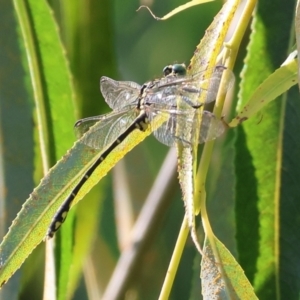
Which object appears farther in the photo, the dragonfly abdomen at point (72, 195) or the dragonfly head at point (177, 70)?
the dragonfly head at point (177, 70)

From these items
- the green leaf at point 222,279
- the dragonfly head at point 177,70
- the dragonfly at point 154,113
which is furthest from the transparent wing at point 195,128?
the dragonfly head at point 177,70

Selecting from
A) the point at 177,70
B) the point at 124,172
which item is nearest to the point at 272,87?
the point at 177,70

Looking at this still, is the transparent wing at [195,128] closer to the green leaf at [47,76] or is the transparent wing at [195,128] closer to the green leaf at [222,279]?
the green leaf at [222,279]

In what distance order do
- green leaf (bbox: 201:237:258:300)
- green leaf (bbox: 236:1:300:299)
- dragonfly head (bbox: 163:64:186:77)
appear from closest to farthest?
green leaf (bbox: 201:237:258:300) → green leaf (bbox: 236:1:300:299) → dragonfly head (bbox: 163:64:186:77)

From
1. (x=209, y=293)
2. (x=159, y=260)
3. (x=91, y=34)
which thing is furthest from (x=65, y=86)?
(x=159, y=260)

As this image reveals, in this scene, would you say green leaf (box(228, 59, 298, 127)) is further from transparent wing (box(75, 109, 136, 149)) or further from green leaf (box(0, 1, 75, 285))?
green leaf (box(0, 1, 75, 285))

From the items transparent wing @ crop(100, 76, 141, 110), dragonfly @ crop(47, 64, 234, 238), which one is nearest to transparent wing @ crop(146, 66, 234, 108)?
Answer: dragonfly @ crop(47, 64, 234, 238)

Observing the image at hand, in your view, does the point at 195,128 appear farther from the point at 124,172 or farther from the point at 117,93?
the point at 124,172
